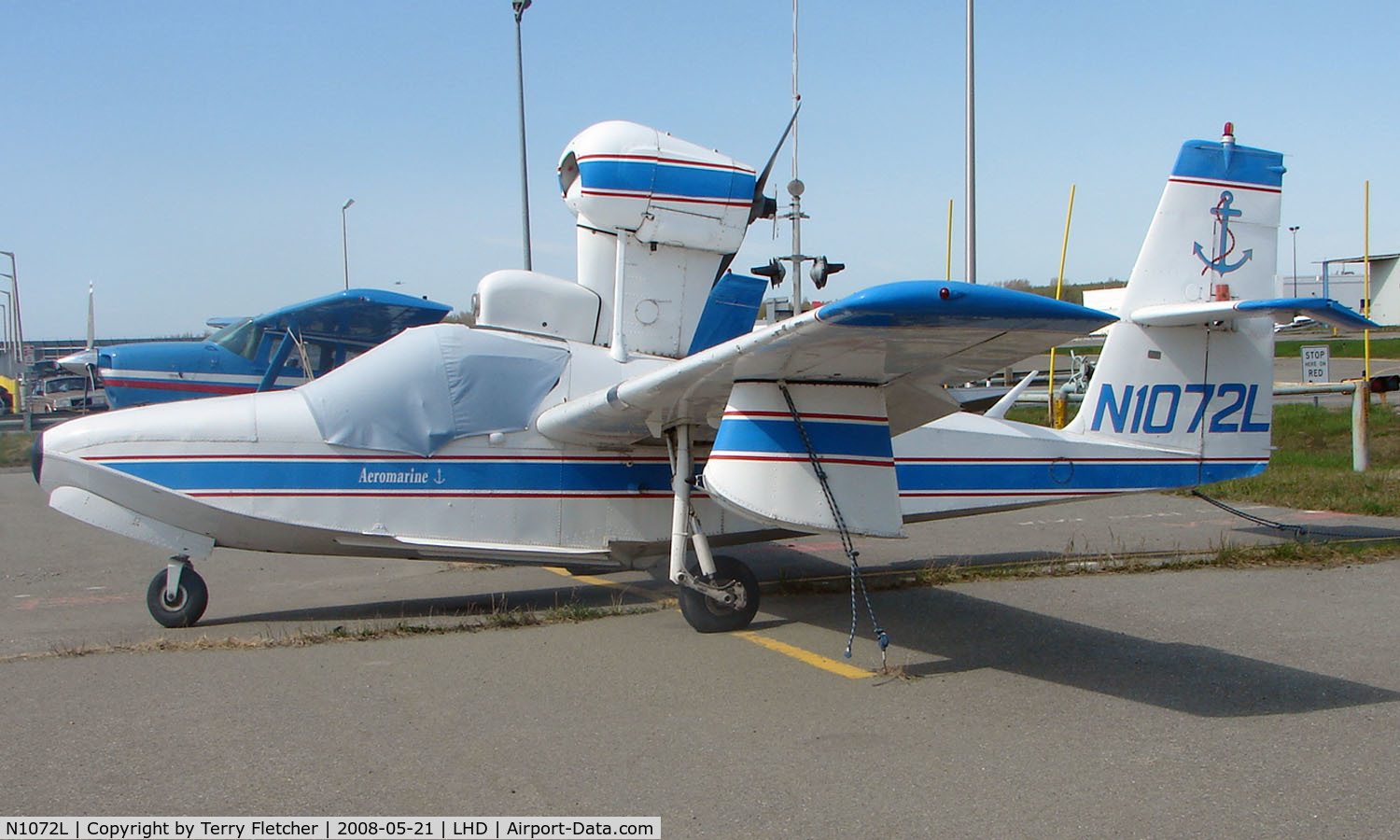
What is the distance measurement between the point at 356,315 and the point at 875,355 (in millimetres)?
8649

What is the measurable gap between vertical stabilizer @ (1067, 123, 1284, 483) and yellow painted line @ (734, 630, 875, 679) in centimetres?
353

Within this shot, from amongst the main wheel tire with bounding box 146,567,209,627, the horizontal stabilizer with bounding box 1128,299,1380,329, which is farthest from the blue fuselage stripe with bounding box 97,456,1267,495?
the horizontal stabilizer with bounding box 1128,299,1380,329

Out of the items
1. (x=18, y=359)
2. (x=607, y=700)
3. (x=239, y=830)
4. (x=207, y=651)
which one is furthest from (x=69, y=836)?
(x=18, y=359)

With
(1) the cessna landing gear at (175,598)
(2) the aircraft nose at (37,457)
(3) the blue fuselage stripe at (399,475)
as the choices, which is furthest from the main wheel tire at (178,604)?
(2) the aircraft nose at (37,457)

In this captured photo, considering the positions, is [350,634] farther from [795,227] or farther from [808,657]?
[795,227]

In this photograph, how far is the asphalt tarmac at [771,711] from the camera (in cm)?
377

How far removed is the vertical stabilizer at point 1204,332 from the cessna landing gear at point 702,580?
11.3ft

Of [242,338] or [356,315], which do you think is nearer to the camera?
[356,315]

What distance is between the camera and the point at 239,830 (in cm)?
352

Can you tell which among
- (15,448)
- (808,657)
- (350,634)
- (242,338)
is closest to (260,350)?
(242,338)

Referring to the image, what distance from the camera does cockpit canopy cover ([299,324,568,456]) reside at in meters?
7.13

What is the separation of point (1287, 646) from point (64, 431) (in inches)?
317

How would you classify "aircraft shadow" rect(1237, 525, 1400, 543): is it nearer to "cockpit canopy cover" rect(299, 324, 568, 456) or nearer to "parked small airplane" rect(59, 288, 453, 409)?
"cockpit canopy cover" rect(299, 324, 568, 456)

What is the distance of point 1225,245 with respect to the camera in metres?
8.07
